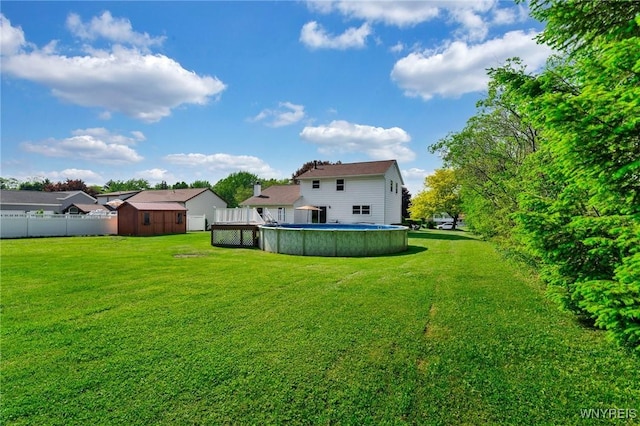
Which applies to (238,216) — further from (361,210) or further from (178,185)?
(178,185)

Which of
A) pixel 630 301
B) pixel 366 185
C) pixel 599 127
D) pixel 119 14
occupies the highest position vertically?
pixel 119 14

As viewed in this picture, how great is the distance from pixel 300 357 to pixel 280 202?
24.4 m

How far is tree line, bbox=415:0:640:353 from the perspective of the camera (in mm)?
2482

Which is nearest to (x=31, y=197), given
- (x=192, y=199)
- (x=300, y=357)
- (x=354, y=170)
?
(x=192, y=199)

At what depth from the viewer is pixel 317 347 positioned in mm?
4016

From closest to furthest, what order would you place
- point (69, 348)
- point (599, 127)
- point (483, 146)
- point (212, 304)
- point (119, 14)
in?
point (599, 127)
point (69, 348)
point (212, 304)
point (119, 14)
point (483, 146)

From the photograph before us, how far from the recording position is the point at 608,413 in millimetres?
2803

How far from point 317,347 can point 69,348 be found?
10.8 feet

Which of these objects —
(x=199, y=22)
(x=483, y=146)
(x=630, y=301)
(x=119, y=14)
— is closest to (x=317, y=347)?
(x=630, y=301)

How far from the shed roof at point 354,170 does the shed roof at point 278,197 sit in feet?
7.52

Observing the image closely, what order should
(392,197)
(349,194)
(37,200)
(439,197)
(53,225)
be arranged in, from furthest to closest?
(37,200) → (439,197) → (392,197) → (349,194) → (53,225)

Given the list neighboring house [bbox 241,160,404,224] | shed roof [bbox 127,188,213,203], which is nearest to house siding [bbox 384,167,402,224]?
neighboring house [bbox 241,160,404,224]

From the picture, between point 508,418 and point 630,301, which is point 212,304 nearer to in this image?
point 508,418

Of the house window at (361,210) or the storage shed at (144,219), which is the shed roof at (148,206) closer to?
the storage shed at (144,219)
